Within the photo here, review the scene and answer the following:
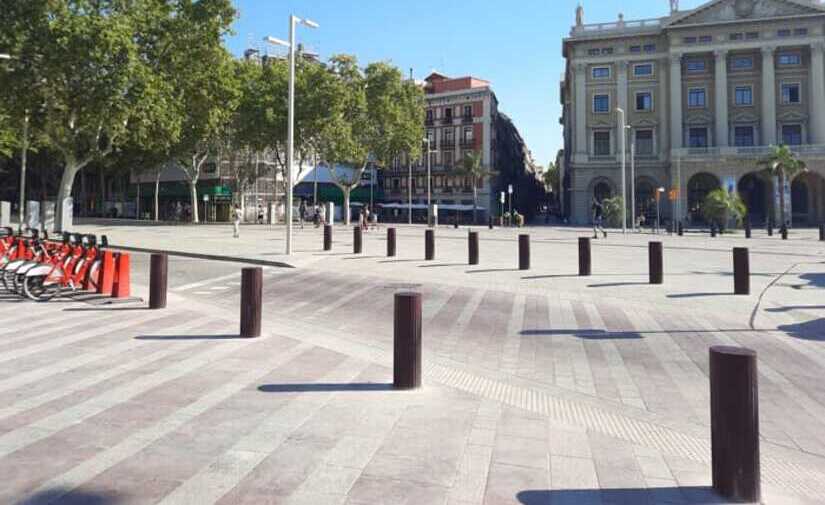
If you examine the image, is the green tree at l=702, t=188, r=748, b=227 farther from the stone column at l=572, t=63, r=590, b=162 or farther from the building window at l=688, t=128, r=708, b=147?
the stone column at l=572, t=63, r=590, b=162

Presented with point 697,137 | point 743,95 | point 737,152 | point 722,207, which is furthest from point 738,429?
point 743,95

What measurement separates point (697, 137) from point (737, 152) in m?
5.22

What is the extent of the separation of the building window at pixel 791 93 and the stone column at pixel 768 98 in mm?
1727

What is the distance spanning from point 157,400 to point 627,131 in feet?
222

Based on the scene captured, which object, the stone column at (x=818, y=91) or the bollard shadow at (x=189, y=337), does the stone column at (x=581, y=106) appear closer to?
the stone column at (x=818, y=91)

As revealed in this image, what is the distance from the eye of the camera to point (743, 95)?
62531mm

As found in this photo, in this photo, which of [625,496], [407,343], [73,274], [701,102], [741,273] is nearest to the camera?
[625,496]

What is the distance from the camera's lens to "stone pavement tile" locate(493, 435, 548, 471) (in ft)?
12.9

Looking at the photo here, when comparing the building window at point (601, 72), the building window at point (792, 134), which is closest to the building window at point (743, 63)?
the building window at point (792, 134)

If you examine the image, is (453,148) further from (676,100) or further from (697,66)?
(697,66)

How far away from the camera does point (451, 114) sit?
7538 cm

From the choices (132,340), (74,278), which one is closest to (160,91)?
(74,278)

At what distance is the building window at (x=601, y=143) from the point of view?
216 feet

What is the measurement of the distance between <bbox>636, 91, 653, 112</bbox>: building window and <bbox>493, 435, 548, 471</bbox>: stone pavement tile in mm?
68053
